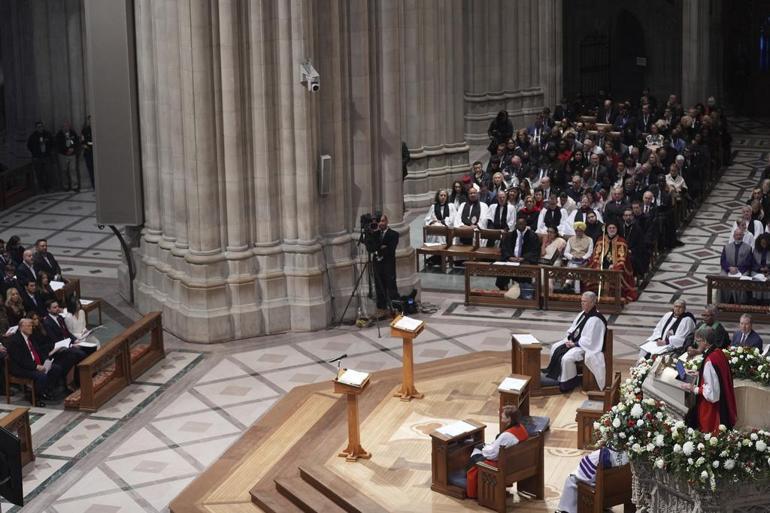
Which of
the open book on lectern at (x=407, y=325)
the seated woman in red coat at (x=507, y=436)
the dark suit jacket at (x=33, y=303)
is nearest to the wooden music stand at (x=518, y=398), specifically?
the seated woman in red coat at (x=507, y=436)

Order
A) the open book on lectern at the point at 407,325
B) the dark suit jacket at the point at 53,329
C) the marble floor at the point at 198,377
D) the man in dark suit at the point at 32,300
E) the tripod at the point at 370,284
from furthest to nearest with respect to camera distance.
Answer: the tripod at the point at 370,284
the man in dark suit at the point at 32,300
the dark suit jacket at the point at 53,329
the open book on lectern at the point at 407,325
the marble floor at the point at 198,377

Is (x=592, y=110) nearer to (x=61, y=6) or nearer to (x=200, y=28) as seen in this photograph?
(x=61, y=6)

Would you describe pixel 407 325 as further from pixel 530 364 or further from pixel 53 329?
pixel 53 329

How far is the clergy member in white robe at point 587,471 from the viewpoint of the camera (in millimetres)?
15141

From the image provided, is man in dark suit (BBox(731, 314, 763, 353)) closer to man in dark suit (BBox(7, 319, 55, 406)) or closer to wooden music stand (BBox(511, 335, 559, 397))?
wooden music stand (BBox(511, 335, 559, 397))

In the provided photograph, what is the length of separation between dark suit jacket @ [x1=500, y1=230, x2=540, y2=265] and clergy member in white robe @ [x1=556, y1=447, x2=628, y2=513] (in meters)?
8.98

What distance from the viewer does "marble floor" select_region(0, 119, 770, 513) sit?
1733cm

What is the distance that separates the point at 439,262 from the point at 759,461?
1250 cm

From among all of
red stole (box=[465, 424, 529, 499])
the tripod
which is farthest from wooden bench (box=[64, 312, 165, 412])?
red stole (box=[465, 424, 529, 499])

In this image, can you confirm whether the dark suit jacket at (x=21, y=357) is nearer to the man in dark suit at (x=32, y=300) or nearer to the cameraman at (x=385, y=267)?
the man in dark suit at (x=32, y=300)

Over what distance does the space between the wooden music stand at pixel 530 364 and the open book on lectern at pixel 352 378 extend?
9.21 feet

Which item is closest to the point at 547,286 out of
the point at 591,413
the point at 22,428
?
the point at 591,413

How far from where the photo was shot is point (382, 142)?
75.6 ft

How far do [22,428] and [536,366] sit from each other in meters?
6.28
